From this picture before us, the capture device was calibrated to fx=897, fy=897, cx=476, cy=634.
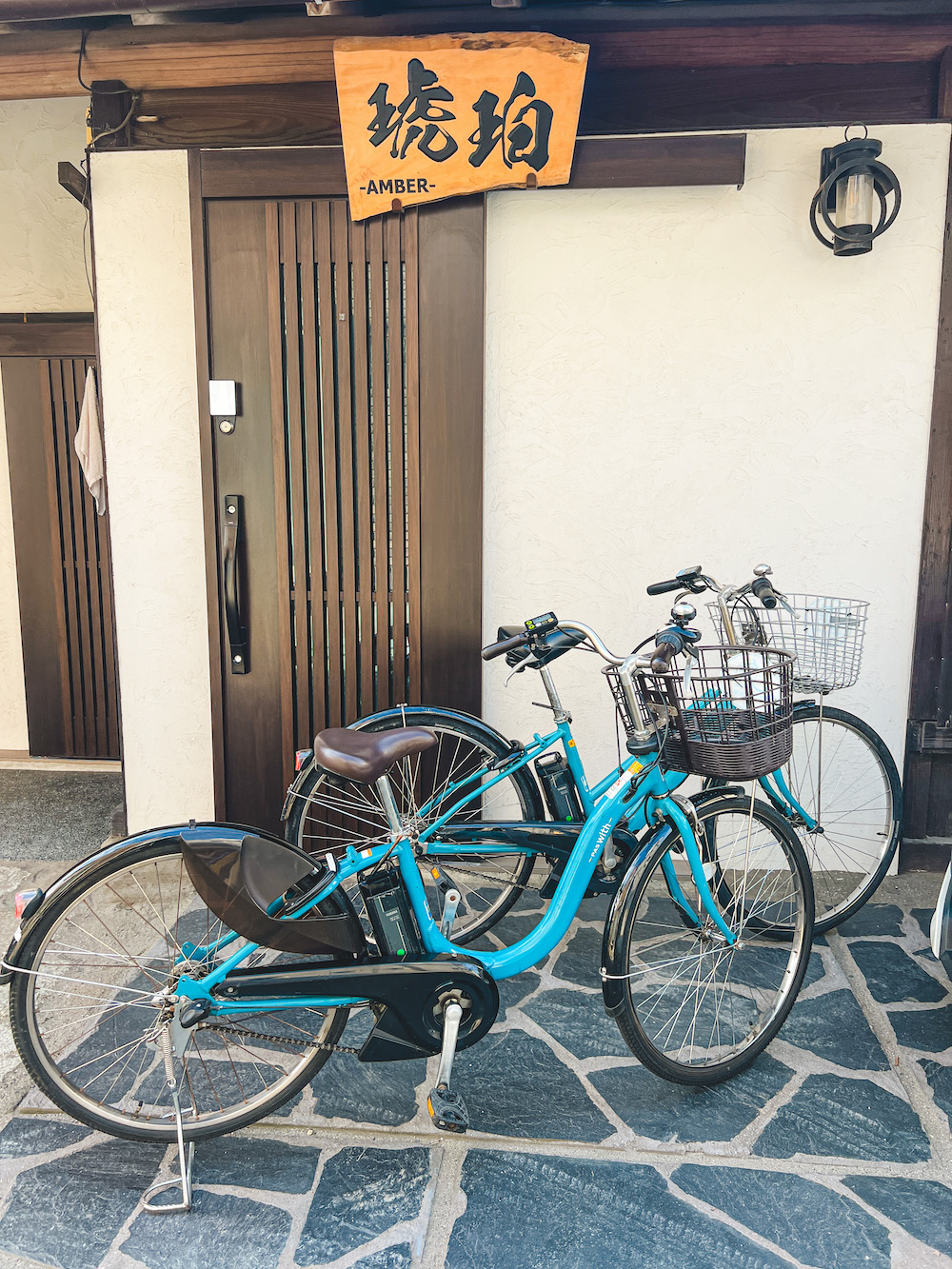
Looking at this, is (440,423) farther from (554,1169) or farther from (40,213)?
(40,213)

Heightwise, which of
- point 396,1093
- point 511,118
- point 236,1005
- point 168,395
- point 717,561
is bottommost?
point 396,1093

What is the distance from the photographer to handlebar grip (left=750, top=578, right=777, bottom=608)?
11.7 feet

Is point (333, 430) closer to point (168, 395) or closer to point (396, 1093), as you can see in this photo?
point (168, 395)

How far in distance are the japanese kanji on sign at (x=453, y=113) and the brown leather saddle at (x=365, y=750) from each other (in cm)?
258

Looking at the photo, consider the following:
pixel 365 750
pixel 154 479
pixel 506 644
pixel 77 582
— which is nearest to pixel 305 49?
pixel 154 479

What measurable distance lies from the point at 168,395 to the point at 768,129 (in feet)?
9.99

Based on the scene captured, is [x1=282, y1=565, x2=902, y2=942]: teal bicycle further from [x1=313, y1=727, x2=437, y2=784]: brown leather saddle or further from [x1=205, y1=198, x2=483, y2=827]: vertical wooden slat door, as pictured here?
[x1=313, y1=727, x2=437, y2=784]: brown leather saddle

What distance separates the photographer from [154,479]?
442 centimetres

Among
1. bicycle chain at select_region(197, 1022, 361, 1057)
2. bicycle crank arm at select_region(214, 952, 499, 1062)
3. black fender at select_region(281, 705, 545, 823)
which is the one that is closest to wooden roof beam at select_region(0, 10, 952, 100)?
black fender at select_region(281, 705, 545, 823)

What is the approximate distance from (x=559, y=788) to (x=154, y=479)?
2.52 meters

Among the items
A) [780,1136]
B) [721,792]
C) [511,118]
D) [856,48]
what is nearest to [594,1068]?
[780,1136]

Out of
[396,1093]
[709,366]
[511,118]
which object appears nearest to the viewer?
[396,1093]

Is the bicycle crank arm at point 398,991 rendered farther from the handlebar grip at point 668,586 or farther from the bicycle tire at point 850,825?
the bicycle tire at point 850,825

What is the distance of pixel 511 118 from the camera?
12.7ft
